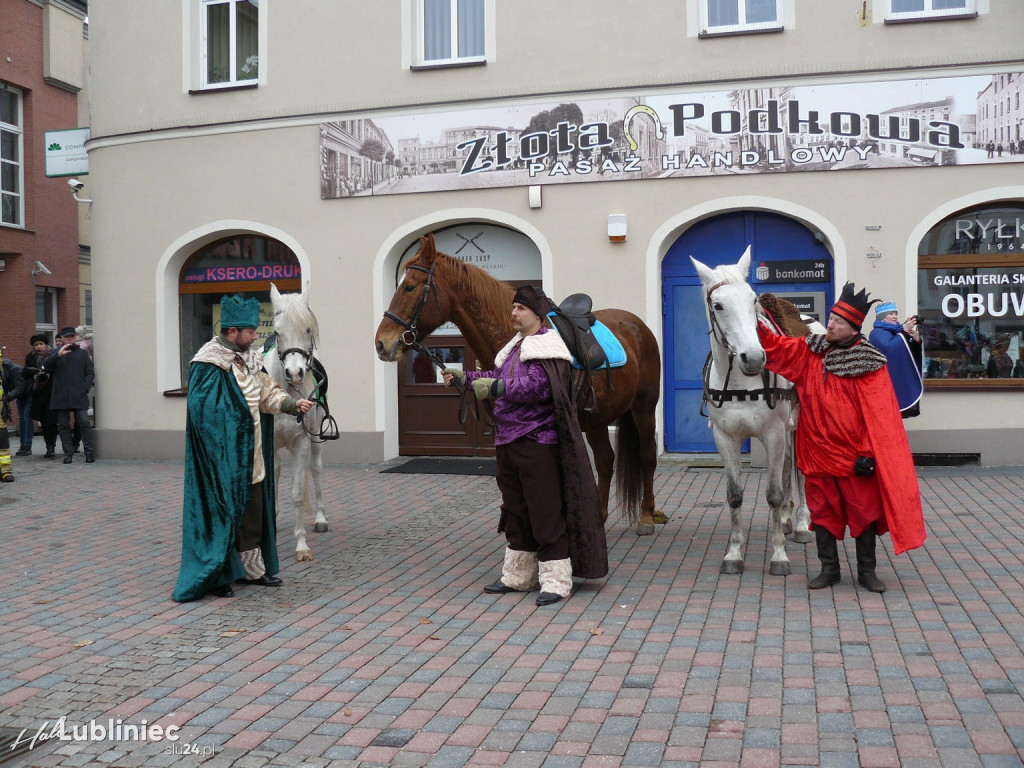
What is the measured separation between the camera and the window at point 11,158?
20062 mm

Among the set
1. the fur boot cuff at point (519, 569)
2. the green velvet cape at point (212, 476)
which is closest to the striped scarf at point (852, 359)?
the fur boot cuff at point (519, 569)

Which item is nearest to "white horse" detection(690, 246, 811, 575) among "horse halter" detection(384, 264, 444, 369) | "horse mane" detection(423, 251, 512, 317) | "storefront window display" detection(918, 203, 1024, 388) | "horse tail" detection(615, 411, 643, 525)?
"horse tail" detection(615, 411, 643, 525)

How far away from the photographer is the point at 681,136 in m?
11.6

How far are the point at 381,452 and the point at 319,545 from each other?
4891mm

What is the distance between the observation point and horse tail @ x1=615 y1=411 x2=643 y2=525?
787cm

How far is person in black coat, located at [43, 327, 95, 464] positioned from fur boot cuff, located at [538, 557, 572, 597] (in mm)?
9914

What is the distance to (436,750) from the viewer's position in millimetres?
3779

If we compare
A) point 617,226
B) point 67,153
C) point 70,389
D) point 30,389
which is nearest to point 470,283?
point 617,226

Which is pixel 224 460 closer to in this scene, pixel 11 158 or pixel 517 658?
pixel 517 658

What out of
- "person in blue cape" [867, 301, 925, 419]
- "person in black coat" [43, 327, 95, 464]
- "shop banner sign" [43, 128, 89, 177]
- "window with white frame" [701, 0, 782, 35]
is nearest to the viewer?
"person in blue cape" [867, 301, 925, 419]

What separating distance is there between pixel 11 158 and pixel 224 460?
1740 centimetres

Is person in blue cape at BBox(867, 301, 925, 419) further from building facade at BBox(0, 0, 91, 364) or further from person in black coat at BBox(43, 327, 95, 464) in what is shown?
building facade at BBox(0, 0, 91, 364)

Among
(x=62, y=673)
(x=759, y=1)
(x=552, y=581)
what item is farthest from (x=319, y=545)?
(x=759, y=1)

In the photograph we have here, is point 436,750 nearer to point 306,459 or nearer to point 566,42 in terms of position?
point 306,459
